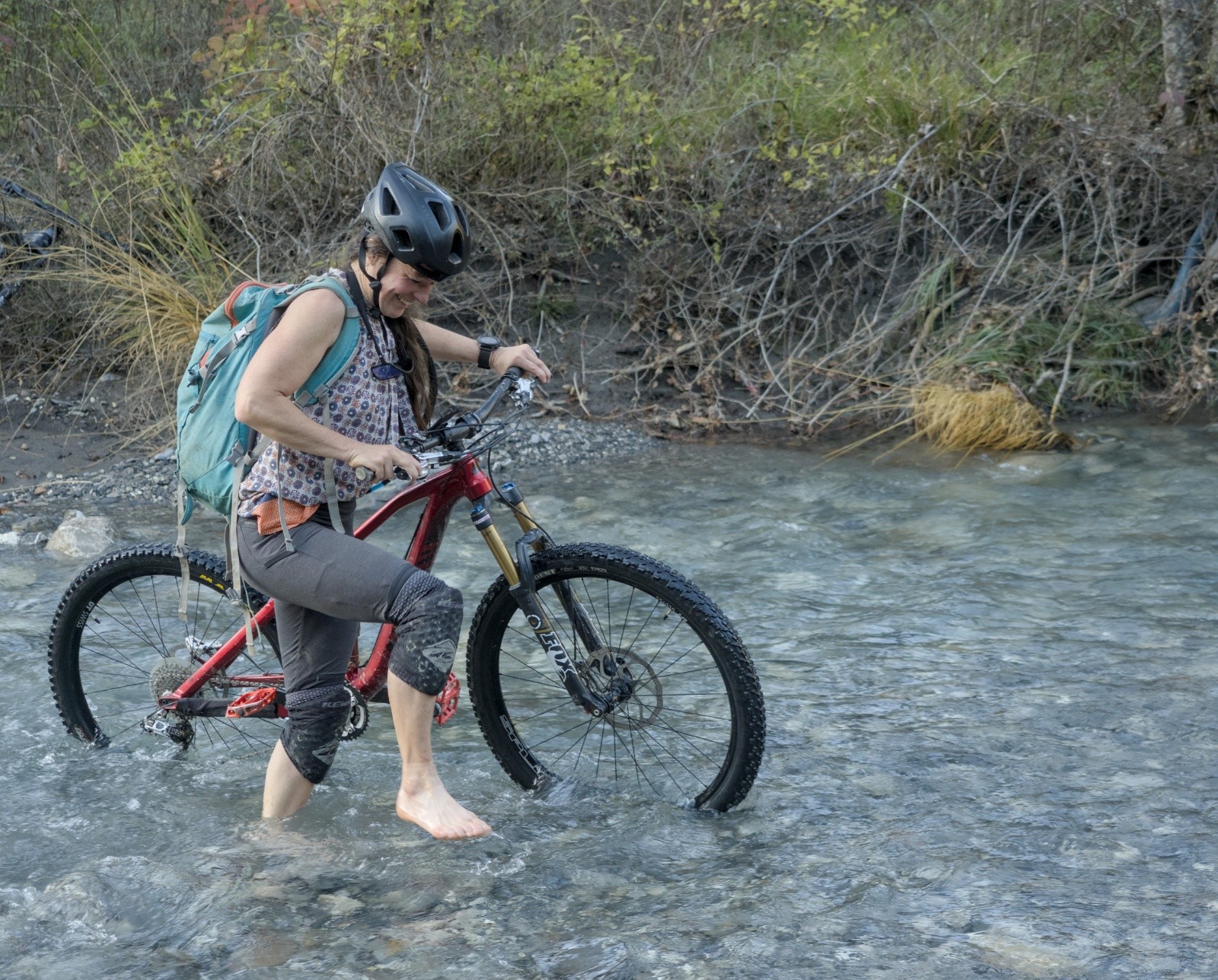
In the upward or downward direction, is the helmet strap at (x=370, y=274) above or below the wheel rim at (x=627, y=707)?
above

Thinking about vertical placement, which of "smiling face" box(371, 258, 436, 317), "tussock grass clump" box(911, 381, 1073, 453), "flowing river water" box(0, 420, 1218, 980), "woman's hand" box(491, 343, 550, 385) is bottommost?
"flowing river water" box(0, 420, 1218, 980)

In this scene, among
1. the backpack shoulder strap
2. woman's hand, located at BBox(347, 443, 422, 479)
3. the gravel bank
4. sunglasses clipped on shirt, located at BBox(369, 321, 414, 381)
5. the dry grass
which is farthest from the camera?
the dry grass

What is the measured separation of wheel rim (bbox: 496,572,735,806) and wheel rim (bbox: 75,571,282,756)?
0.90 meters

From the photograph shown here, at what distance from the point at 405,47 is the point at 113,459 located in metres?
3.46

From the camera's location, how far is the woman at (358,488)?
10.6ft


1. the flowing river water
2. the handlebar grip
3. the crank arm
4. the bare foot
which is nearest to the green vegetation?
the flowing river water

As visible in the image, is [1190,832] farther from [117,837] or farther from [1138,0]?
[1138,0]

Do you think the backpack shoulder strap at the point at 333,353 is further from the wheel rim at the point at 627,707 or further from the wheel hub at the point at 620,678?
the wheel hub at the point at 620,678

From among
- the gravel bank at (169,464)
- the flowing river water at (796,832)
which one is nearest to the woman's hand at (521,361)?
the flowing river water at (796,832)

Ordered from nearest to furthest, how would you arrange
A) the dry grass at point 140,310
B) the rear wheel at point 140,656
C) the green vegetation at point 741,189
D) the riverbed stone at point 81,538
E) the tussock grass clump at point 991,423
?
1. the rear wheel at point 140,656
2. the riverbed stone at point 81,538
3. the tussock grass clump at point 991,423
4. the dry grass at point 140,310
5. the green vegetation at point 741,189

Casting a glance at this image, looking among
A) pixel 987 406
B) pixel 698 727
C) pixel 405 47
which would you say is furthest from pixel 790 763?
pixel 405 47

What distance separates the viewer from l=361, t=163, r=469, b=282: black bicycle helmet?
3283 millimetres

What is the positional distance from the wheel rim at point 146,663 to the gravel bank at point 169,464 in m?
2.16

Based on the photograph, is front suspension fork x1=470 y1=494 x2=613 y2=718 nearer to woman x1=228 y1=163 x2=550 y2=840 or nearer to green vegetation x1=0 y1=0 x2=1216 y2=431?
woman x1=228 y1=163 x2=550 y2=840
